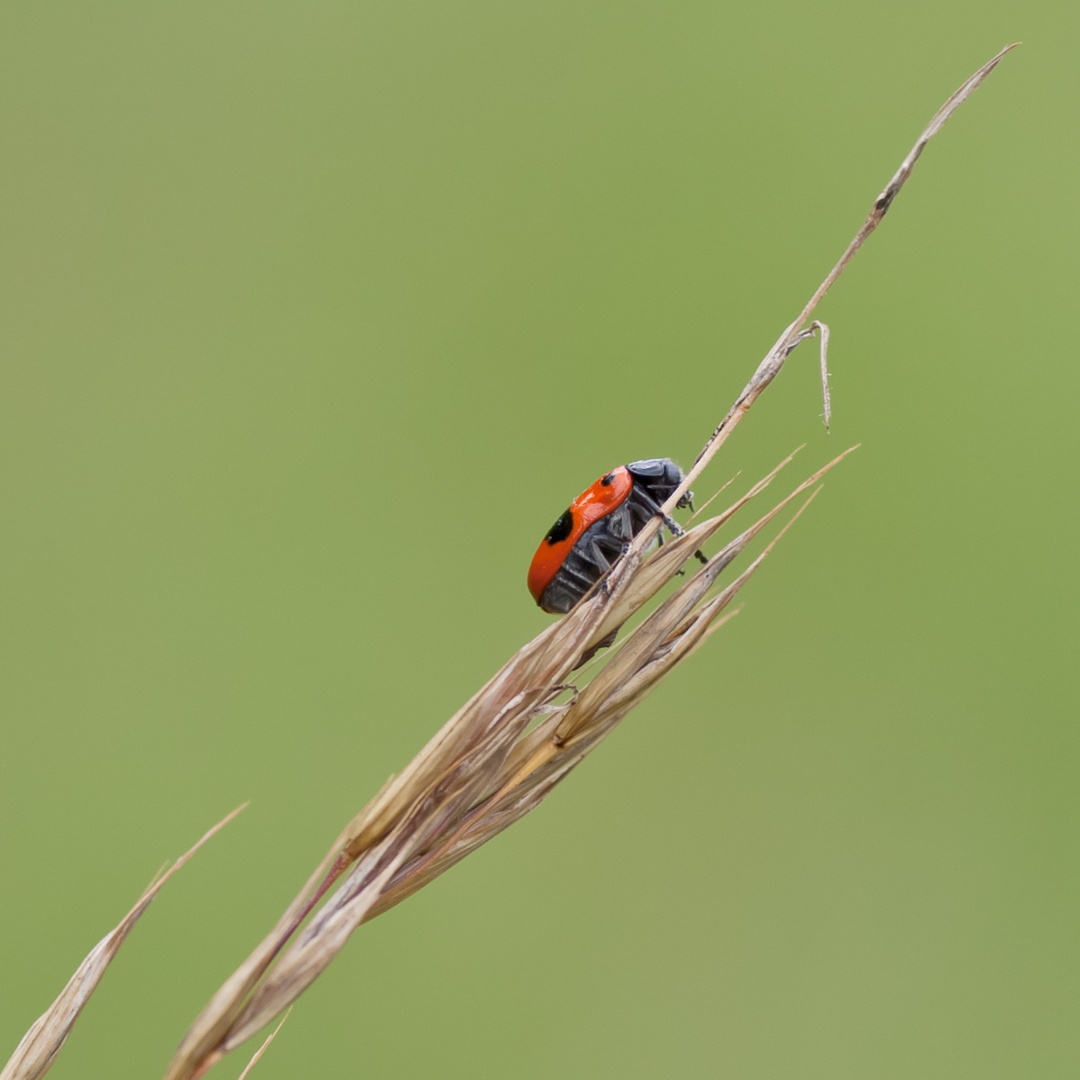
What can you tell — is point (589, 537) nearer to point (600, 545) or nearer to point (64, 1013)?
point (600, 545)

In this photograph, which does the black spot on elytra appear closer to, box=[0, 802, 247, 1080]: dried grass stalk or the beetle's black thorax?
the beetle's black thorax

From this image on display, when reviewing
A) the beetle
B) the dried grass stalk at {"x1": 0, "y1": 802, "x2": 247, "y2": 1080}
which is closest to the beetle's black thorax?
the beetle

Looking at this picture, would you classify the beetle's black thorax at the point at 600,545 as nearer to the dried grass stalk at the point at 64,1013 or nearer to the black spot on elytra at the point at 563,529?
the black spot on elytra at the point at 563,529

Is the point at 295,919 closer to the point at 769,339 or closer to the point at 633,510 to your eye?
the point at 633,510

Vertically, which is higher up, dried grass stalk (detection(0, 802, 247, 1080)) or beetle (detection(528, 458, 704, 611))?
dried grass stalk (detection(0, 802, 247, 1080))

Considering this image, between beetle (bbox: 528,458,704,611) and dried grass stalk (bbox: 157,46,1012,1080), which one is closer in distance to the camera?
dried grass stalk (bbox: 157,46,1012,1080)

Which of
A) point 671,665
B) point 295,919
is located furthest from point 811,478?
point 295,919

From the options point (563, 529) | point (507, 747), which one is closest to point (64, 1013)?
point (507, 747)
